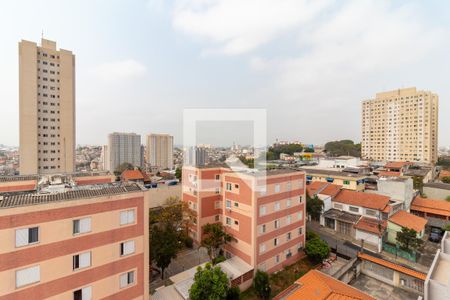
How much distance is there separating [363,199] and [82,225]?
26194 mm

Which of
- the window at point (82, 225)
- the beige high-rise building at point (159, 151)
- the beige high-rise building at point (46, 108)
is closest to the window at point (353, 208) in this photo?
the window at point (82, 225)

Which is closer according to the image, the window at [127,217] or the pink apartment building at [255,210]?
the window at [127,217]

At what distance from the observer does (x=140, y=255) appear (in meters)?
11.2

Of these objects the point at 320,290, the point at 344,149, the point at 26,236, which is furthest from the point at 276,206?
the point at 344,149

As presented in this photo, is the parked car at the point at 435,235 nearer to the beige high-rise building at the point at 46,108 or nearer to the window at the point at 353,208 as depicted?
the window at the point at 353,208

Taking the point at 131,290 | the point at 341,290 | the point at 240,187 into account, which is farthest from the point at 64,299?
the point at 341,290

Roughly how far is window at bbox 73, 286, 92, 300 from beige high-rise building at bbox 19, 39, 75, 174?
41.9 m

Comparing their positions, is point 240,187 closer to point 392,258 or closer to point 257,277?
point 257,277

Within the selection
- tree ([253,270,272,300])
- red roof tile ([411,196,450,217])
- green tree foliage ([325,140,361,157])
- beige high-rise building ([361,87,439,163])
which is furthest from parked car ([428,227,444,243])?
green tree foliage ([325,140,361,157])

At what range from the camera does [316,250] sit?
58.6 feet

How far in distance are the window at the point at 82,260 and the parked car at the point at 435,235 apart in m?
30.5

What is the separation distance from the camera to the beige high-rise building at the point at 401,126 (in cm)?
6500

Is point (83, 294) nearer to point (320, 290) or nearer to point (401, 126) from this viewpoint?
point (320, 290)

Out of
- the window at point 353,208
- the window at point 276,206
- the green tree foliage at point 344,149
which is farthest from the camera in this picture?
the green tree foliage at point 344,149
